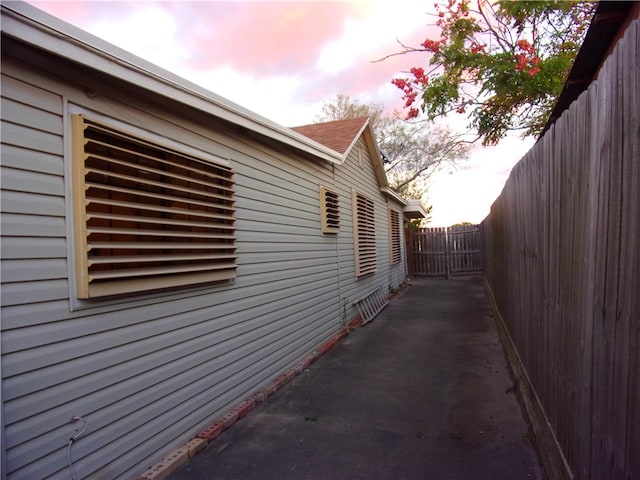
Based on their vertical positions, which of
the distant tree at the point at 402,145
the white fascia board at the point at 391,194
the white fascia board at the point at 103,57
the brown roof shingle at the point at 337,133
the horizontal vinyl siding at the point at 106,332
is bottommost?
the horizontal vinyl siding at the point at 106,332

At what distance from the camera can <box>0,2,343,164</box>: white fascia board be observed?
7.32 feet

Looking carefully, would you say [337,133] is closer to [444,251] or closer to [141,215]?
[141,215]

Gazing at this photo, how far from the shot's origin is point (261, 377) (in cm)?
489

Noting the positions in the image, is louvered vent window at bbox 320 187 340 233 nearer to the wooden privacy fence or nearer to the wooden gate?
the wooden privacy fence

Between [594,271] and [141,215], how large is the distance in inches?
121

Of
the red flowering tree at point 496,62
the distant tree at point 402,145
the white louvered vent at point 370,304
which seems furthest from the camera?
the distant tree at point 402,145

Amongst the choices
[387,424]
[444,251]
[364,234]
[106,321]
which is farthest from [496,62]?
[444,251]

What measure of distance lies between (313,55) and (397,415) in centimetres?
676

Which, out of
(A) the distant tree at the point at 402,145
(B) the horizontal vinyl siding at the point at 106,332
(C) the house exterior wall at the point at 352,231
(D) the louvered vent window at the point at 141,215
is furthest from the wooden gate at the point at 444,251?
(D) the louvered vent window at the point at 141,215

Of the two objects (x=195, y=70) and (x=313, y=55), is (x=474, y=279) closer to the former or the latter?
(x=313, y=55)

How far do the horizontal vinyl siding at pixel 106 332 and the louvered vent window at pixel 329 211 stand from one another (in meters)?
2.25

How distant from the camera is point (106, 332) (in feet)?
9.43

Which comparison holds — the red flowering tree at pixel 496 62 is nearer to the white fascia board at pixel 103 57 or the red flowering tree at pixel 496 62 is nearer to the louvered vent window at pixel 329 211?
the louvered vent window at pixel 329 211

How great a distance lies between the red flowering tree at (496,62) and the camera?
648 centimetres
